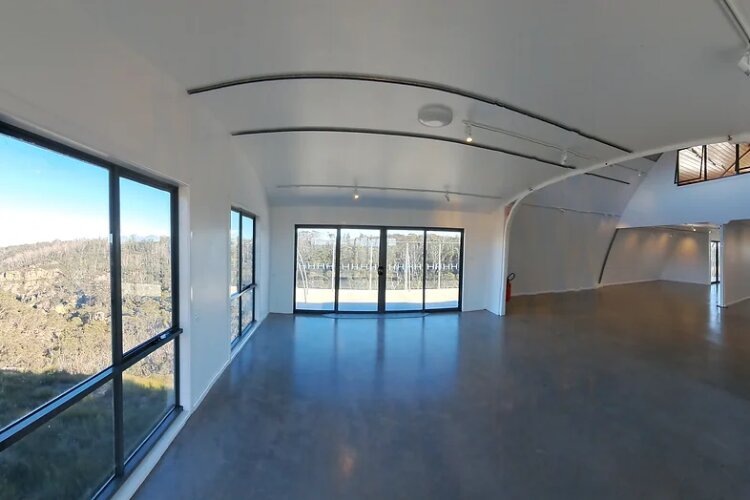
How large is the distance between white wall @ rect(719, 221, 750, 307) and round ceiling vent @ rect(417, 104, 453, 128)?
33.2ft

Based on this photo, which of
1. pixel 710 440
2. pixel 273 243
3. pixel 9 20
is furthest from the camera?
pixel 273 243

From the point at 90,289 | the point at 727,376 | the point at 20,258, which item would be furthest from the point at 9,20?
the point at 727,376

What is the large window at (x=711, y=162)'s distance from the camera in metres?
7.00

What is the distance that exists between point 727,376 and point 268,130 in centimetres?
633

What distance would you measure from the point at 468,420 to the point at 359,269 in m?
4.22

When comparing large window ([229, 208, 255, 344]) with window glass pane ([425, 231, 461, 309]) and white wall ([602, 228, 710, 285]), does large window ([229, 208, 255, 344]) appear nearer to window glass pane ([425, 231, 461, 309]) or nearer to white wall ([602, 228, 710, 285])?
window glass pane ([425, 231, 461, 309])

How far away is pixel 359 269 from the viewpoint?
6559 millimetres

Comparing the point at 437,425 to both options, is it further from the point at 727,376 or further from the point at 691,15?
the point at 727,376

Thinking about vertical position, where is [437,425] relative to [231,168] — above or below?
below

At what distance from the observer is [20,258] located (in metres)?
1.29

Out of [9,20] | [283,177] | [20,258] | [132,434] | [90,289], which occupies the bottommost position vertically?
[132,434]

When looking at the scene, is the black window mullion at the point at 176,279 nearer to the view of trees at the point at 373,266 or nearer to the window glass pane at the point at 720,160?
the view of trees at the point at 373,266

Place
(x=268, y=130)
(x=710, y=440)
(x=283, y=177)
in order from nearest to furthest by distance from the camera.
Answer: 1. (x=710, y=440)
2. (x=268, y=130)
3. (x=283, y=177)

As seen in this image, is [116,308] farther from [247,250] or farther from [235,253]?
[247,250]
